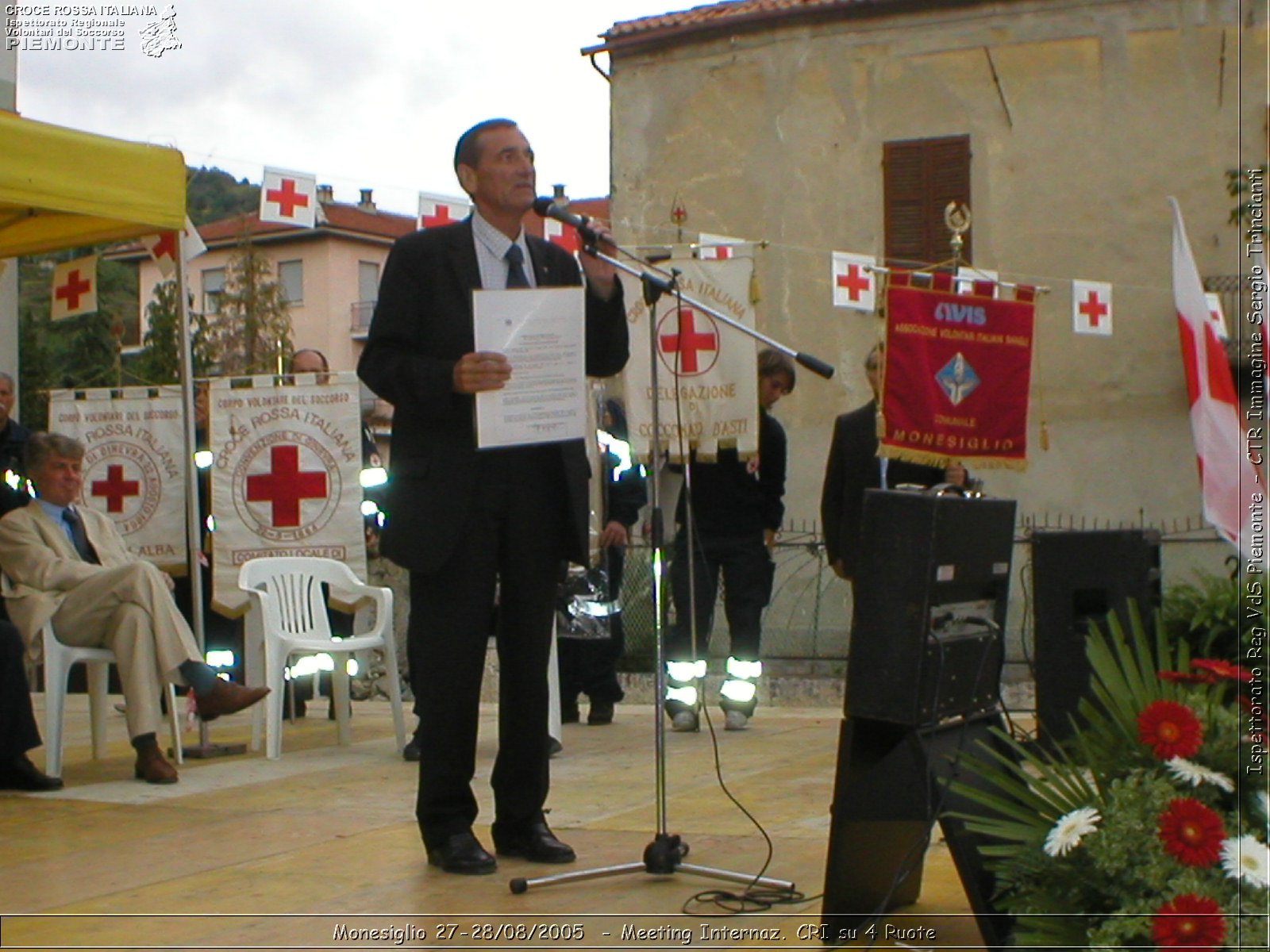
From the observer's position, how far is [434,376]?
4.52 m

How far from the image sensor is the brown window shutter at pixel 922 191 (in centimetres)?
2066

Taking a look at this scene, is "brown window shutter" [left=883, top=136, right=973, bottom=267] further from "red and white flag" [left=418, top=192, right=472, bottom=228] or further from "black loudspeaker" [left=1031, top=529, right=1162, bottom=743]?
"black loudspeaker" [left=1031, top=529, right=1162, bottom=743]

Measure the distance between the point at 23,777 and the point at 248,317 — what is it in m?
39.3

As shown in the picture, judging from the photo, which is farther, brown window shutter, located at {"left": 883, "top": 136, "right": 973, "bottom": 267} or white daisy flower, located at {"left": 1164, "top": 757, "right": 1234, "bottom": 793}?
brown window shutter, located at {"left": 883, "top": 136, "right": 973, "bottom": 267}

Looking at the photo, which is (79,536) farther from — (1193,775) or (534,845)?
(1193,775)

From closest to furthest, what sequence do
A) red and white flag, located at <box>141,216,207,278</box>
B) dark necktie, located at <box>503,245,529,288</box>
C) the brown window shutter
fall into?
dark necktie, located at <box>503,245,529,288</box> < red and white flag, located at <box>141,216,207,278</box> < the brown window shutter

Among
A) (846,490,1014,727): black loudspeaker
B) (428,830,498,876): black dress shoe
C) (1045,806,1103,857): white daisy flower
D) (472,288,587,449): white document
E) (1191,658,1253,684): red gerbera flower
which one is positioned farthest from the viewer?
(428,830,498,876): black dress shoe

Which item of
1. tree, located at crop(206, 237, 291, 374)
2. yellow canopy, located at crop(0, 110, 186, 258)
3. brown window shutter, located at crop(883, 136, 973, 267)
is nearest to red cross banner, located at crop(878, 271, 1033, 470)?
yellow canopy, located at crop(0, 110, 186, 258)

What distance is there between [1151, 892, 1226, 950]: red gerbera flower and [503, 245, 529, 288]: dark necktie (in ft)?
8.66

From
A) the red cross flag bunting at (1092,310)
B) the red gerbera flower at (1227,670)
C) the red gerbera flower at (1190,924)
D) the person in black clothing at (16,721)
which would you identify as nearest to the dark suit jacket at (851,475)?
the person in black clothing at (16,721)

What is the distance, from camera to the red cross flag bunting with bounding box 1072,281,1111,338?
17.8 meters

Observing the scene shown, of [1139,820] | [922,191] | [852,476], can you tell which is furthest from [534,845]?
[922,191]

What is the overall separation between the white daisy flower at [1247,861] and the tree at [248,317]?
41.8 meters

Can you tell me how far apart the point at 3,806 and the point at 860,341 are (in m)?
16.2
